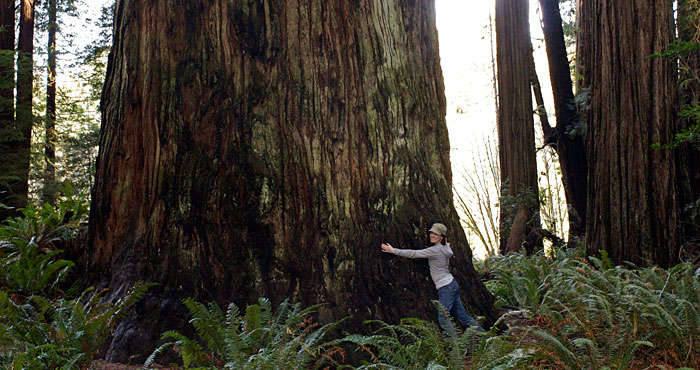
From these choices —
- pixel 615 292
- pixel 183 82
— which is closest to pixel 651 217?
pixel 615 292

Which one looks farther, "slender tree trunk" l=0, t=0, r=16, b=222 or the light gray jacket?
"slender tree trunk" l=0, t=0, r=16, b=222

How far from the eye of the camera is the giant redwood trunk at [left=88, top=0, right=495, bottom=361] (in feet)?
13.8

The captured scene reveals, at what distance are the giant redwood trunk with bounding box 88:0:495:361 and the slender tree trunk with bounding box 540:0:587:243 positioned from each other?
24.7 feet

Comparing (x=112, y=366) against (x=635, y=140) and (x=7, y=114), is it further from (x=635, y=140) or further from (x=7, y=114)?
(x=7, y=114)

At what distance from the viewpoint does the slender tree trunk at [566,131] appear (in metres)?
11.3

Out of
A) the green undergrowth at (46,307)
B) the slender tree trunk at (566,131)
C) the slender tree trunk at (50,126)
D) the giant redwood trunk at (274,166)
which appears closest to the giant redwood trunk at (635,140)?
the slender tree trunk at (566,131)

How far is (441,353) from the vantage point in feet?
11.2

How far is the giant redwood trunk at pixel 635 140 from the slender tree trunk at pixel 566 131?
3.49 meters

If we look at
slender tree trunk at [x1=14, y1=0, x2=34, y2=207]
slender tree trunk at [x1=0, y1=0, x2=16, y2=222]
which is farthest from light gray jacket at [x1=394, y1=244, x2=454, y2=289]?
slender tree trunk at [x1=0, y1=0, x2=16, y2=222]

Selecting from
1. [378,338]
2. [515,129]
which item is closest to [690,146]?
[515,129]

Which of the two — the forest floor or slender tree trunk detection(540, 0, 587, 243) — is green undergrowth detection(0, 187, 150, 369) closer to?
the forest floor

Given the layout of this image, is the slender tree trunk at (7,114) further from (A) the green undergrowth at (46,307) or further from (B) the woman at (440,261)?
(B) the woman at (440,261)

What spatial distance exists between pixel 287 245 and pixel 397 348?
110 centimetres

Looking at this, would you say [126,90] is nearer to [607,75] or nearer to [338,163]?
[338,163]
